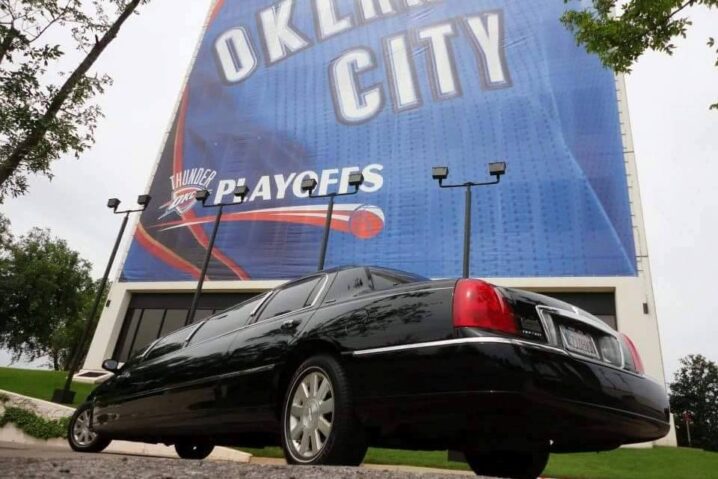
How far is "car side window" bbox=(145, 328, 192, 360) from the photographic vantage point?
5.41 metres

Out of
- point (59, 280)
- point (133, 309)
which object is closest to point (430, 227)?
point (133, 309)

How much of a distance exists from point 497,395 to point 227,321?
3.06 m

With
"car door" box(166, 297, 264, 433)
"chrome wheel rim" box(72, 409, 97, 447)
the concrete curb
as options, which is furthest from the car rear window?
the concrete curb

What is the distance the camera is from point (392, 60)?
2792 centimetres

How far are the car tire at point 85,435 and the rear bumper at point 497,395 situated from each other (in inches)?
182

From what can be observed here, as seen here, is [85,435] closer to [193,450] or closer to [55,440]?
[193,450]

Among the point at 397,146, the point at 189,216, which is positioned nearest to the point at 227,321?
the point at 397,146

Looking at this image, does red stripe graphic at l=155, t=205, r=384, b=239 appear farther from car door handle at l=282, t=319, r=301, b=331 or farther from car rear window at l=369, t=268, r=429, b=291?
car door handle at l=282, t=319, r=301, b=331

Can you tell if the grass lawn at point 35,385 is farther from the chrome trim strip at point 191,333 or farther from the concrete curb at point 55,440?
the chrome trim strip at point 191,333

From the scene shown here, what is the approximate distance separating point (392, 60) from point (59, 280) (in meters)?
30.8

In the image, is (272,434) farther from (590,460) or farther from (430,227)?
(430,227)

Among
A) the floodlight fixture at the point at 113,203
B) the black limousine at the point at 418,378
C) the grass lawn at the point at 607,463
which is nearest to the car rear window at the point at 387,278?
the black limousine at the point at 418,378

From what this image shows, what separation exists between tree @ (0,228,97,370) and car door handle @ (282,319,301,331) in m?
40.5

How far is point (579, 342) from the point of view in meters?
3.22
